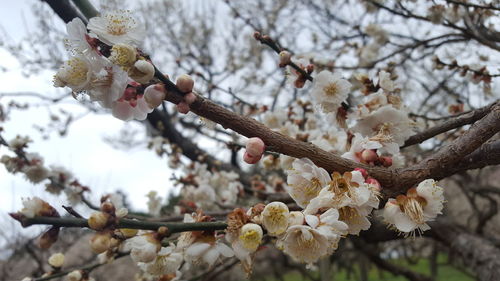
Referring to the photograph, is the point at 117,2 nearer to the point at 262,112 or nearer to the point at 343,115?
the point at 262,112

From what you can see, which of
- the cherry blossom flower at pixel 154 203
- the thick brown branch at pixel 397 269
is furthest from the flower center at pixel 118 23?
the thick brown branch at pixel 397 269

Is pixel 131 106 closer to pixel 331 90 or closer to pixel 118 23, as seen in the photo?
pixel 118 23

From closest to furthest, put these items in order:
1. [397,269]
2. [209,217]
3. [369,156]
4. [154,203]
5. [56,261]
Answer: [209,217] < [369,156] < [56,261] < [154,203] < [397,269]

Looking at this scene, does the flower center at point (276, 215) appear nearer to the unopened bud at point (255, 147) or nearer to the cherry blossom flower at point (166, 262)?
the unopened bud at point (255, 147)

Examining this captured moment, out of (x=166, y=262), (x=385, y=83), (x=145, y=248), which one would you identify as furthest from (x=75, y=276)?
(x=385, y=83)

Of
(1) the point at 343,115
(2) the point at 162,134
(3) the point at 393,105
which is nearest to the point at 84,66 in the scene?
(1) the point at 343,115

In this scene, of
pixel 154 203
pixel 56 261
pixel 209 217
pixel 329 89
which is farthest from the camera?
pixel 154 203

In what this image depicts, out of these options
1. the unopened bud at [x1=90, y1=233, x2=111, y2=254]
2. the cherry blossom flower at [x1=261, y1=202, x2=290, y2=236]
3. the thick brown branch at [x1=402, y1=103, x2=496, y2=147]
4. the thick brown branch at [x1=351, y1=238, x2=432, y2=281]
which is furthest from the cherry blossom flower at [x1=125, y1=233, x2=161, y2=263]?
the thick brown branch at [x1=351, y1=238, x2=432, y2=281]
